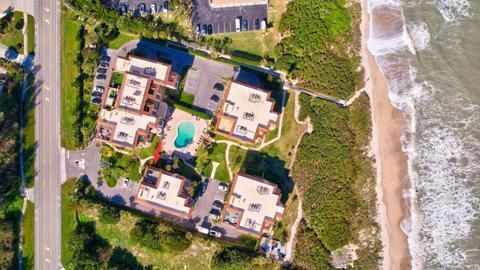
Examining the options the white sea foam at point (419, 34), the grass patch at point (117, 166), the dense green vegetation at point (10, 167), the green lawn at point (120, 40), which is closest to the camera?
the white sea foam at point (419, 34)

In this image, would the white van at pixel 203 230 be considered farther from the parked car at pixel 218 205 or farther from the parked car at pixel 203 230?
the parked car at pixel 218 205

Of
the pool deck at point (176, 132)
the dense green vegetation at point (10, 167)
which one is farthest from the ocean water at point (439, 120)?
the dense green vegetation at point (10, 167)

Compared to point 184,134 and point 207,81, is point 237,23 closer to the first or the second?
point 207,81

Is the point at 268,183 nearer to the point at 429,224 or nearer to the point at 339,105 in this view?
the point at 339,105

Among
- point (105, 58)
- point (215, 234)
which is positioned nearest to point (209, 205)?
point (215, 234)

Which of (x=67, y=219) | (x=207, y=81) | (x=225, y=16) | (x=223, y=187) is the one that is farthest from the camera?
(x=67, y=219)
